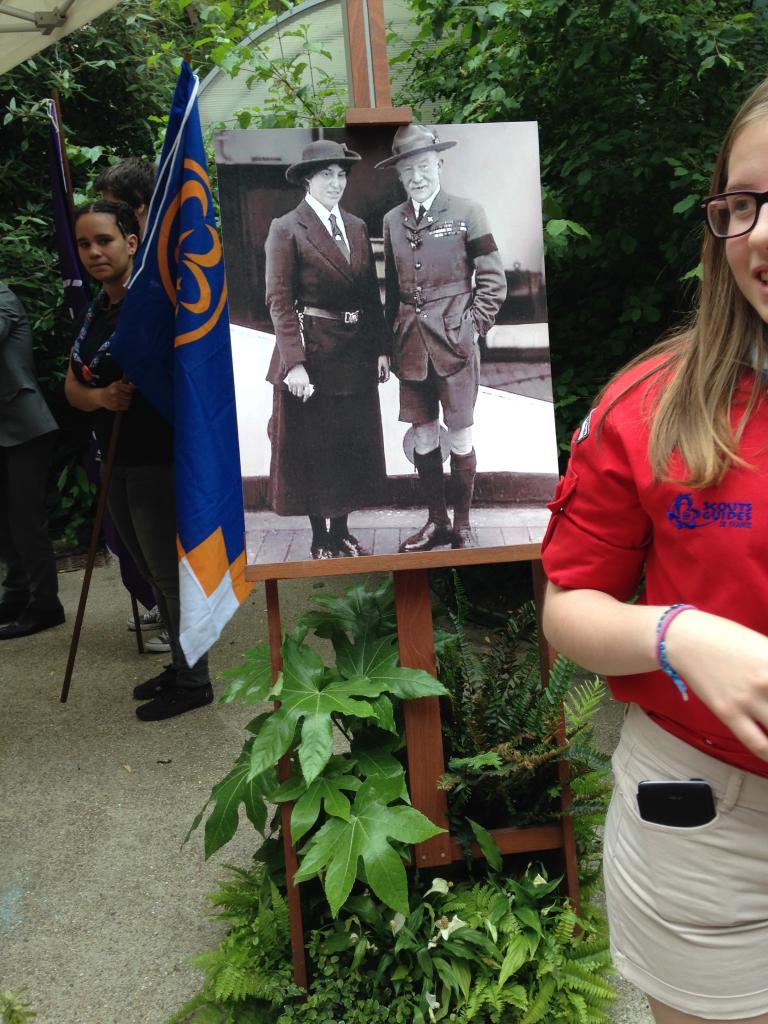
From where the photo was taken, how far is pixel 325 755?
6.24 feet

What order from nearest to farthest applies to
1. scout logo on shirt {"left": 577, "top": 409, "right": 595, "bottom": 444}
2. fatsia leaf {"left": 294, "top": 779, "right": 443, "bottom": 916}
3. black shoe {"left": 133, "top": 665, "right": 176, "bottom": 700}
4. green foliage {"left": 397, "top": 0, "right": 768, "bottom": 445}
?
scout logo on shirt {"left": 577, "top": 409, "right": 595, "bottom": 444}, fatsia leaf {"left": 294, "top": 779, "right": 443, "bottom": 916}, green foliage {"left": 397, "top": 0, "right": 768, "bottom": 445}, black shoe {"left": 133, "top": 665, "right": 176, "bottom": 700}

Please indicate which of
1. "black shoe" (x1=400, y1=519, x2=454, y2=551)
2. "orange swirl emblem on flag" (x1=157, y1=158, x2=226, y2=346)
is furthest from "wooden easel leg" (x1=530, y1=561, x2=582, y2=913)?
"orange swirl emblem on flag" (x1=157, y1=158, x2=226, y2=346)

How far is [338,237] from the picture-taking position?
203 centimetres

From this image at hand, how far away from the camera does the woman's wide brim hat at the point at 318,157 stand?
2.01 m

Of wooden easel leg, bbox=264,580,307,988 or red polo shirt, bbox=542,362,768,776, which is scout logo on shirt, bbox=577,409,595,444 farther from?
wooden easel leg, bbox=264,580,307,988

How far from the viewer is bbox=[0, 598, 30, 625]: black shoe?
513 centimetres

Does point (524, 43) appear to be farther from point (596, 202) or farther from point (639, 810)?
point (639, 810)

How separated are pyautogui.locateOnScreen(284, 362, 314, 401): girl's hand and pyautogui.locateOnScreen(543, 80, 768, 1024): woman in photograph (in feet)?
3.16

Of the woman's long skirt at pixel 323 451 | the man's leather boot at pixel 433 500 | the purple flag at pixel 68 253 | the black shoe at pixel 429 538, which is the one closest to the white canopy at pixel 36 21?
the purple flag at pixel 68 253

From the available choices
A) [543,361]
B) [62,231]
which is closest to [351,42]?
[543,361]

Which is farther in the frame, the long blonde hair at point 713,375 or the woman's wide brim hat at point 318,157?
the woman's wide brim hat at point 318,157

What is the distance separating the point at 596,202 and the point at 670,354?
3150mm

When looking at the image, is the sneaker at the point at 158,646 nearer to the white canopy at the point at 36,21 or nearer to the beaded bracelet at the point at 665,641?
the white canopy at the point at 36,21

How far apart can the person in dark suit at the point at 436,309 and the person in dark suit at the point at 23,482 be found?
10.1ft
